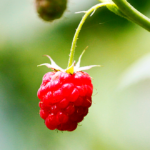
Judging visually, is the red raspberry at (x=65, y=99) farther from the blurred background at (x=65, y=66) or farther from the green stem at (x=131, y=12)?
the blurred background at (x=65, y=66)

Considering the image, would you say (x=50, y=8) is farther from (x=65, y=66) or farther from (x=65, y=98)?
(x=65, y=66)

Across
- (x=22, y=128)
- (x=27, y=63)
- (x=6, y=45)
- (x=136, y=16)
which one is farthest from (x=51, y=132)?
(x=136, y=16)

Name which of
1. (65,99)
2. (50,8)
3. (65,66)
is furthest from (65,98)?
(65,66)

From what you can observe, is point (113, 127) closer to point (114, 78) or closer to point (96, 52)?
point (114, 78)

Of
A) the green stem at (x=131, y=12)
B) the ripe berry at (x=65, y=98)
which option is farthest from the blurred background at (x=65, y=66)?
the green stem at (x=131, y=12)

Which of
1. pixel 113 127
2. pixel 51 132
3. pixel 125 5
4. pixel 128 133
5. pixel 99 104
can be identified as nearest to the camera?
pixel 125 5
